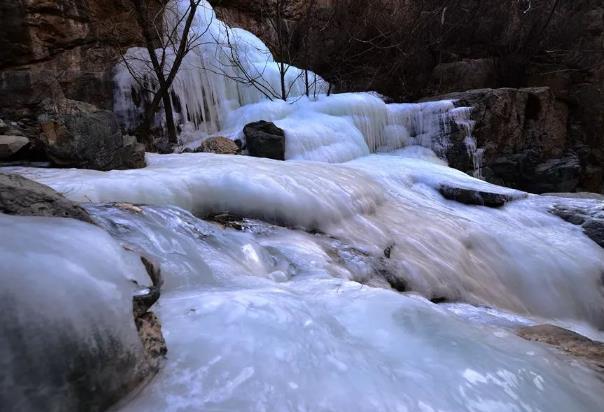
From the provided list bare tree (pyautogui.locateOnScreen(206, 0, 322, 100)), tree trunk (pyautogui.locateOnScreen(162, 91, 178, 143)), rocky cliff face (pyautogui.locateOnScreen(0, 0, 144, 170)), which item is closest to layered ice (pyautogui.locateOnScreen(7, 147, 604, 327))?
rocky cliff face (pyautogui.locateOnScreen(0, 0, 144, 170))

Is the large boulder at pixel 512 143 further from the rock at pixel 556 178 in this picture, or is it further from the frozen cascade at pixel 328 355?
the frozen cascade at pixel 328 355

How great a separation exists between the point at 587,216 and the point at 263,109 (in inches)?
172

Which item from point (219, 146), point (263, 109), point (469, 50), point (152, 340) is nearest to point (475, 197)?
point (219, 146)

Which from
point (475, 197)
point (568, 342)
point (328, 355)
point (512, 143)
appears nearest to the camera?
point (328, 355)

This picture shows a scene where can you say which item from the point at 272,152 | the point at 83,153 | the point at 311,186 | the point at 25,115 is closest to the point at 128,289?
the point at 311,186

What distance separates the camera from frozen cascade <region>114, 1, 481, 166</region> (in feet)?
21.1

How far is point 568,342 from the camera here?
6.00 ft

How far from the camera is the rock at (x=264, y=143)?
5730 millimetres

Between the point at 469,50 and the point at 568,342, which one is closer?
the point at 568,342

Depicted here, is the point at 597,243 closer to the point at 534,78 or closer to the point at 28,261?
the point at 28,261

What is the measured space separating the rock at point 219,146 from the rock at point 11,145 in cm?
211

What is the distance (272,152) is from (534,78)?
Answer: 5885mm

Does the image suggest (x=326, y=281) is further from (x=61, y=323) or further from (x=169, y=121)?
(x=169, y=121)

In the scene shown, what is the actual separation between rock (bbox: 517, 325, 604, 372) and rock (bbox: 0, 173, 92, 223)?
1.66 metres
